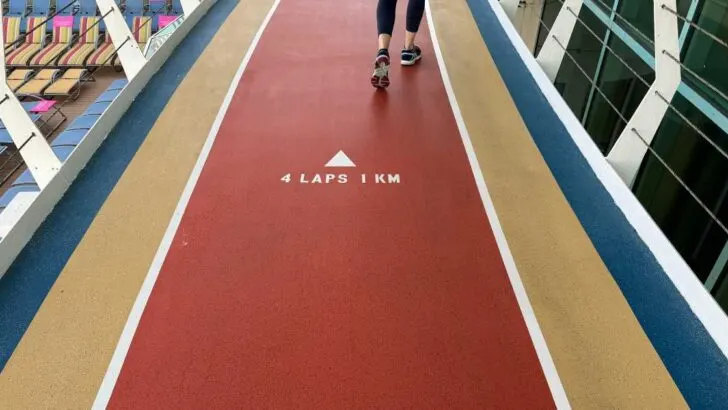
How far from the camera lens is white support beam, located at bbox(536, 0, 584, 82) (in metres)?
4.18

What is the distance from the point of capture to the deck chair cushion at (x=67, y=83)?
11.0 m

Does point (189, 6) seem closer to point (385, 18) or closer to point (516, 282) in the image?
point (385, 18)

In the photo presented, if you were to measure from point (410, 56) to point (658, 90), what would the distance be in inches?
93.7

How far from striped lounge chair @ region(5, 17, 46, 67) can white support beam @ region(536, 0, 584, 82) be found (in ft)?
40.2

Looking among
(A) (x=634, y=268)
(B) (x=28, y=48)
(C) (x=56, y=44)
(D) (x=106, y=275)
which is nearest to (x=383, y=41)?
(A) (x=634, y=268)

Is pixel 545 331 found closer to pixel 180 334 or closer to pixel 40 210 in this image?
pixel 180 334

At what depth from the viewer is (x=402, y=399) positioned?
7.53 ft

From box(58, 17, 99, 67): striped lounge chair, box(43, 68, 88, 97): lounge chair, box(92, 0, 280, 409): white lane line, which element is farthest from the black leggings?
box(58, 17, 99, 67): striped lounge chair

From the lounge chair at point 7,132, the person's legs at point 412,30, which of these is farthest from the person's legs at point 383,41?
Answer: the lounge chair at point 7,132

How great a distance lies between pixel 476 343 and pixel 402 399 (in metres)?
0.48

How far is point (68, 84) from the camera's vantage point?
1128 centimetres

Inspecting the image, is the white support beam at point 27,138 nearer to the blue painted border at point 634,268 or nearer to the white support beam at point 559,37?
the blue painted border at point 634,268

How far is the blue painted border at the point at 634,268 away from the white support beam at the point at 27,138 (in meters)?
3.39

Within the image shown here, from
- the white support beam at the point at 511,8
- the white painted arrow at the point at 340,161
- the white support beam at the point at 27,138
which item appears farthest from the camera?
the white support beam at the point at 511,8
